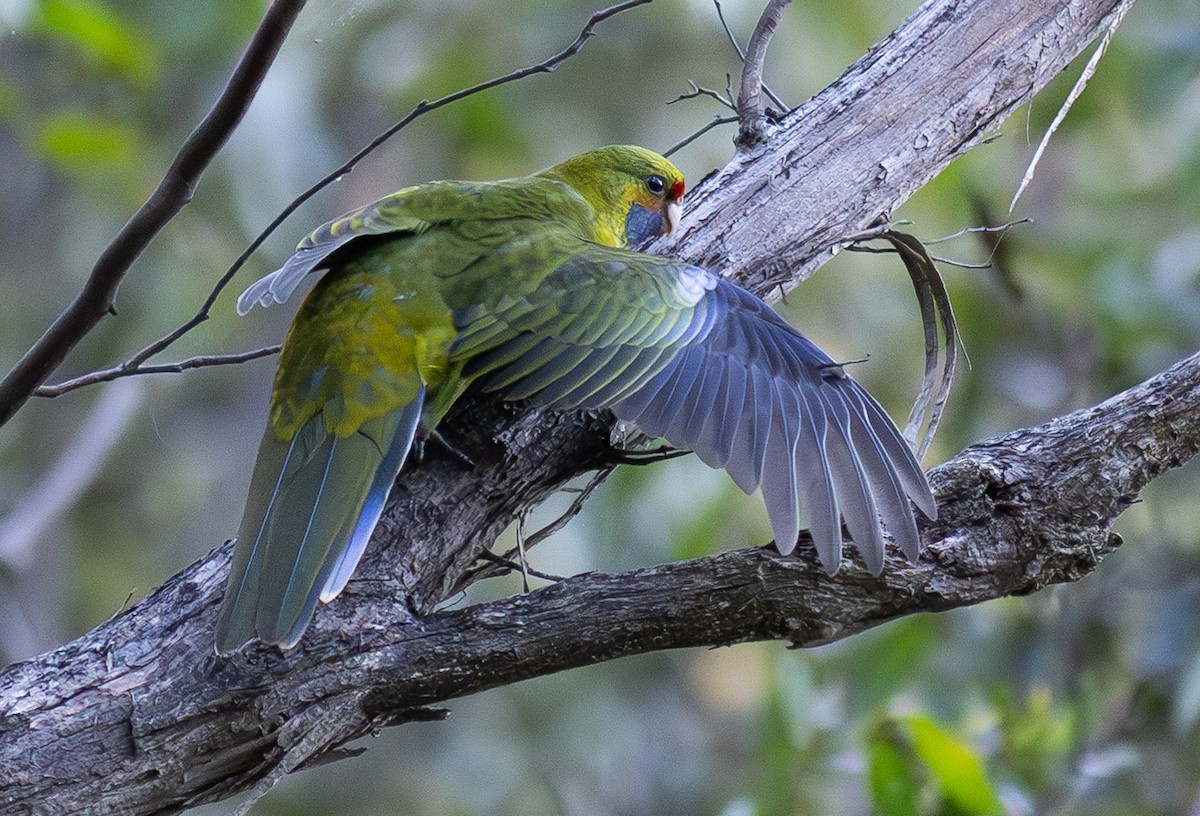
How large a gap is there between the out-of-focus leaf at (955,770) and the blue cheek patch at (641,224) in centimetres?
133

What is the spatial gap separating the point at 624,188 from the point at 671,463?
2119 millimetres

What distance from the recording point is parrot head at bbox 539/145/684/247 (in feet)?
10.1

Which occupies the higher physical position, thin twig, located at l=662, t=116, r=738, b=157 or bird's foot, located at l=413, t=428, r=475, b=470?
thin twig, located at l=662, t=116, r=738, b=157

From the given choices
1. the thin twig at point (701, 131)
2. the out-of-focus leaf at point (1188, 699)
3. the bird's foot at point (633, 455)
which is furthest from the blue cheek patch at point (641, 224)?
the out-of-focus leaf at point (1188, 699)

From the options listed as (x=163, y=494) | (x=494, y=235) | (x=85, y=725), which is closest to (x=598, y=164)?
(x=494, y=235)

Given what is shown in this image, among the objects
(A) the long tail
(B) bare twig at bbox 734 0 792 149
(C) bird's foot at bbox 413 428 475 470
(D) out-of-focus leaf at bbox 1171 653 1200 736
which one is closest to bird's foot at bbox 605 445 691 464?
(C) bird's foot at bbox 413 428 475 470

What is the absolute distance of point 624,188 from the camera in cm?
315

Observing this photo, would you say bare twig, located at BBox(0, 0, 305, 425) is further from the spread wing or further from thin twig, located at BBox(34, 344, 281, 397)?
the spread wing

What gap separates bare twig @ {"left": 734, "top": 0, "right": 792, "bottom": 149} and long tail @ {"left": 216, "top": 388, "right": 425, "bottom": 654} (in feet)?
3.41

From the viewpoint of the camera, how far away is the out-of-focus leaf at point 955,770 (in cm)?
295

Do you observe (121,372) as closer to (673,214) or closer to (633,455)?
(633,455)

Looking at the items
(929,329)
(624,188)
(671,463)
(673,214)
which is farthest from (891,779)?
(671,463)

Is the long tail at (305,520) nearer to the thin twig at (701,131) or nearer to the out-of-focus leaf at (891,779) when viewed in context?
the thin twig at (701,131)

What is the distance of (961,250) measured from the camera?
5.37 metres
